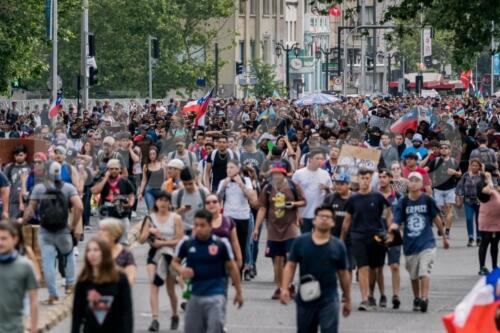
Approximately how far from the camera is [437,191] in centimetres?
2734

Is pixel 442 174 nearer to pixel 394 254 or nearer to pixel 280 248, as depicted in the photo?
pixel 280 248

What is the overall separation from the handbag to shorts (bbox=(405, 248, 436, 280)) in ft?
15.2

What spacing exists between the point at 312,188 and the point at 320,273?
644 cm

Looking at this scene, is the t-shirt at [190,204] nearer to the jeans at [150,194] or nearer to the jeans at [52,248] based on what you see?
the jeans at [52,248]

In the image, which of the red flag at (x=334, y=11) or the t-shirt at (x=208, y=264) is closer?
the t-shirt at (x=208, y=264)

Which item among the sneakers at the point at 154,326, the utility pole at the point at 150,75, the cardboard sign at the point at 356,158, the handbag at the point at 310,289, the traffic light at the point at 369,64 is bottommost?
the sneakers at the point at 154,326

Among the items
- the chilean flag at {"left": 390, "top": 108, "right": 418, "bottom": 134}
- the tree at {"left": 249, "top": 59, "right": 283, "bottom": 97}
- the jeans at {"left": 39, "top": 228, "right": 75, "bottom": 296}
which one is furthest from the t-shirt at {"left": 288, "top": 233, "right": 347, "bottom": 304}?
the tree at {"left": 249, "top": 59, "right": 283, "bottom": 97}

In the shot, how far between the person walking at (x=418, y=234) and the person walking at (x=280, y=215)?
1.55m

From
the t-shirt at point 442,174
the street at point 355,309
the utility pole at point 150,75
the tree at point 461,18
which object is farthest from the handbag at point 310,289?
the utility pole at point 150,75

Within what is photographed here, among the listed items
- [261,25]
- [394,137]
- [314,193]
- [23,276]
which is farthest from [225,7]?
[23,276]

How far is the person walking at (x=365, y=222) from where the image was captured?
1833 cm

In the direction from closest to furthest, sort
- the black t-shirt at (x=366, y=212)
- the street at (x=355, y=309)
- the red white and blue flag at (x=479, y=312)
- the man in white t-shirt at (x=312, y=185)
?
the red white and blue flag at (x=479, y=312)
the street at (x=355, y=309)
the black t-shirt at (x=366, y=212)
the man in white t-shirt at (x=312, y=185)

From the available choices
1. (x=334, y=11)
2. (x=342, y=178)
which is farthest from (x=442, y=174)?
(x=334, y=11)

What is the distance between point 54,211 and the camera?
1867 centimetres
